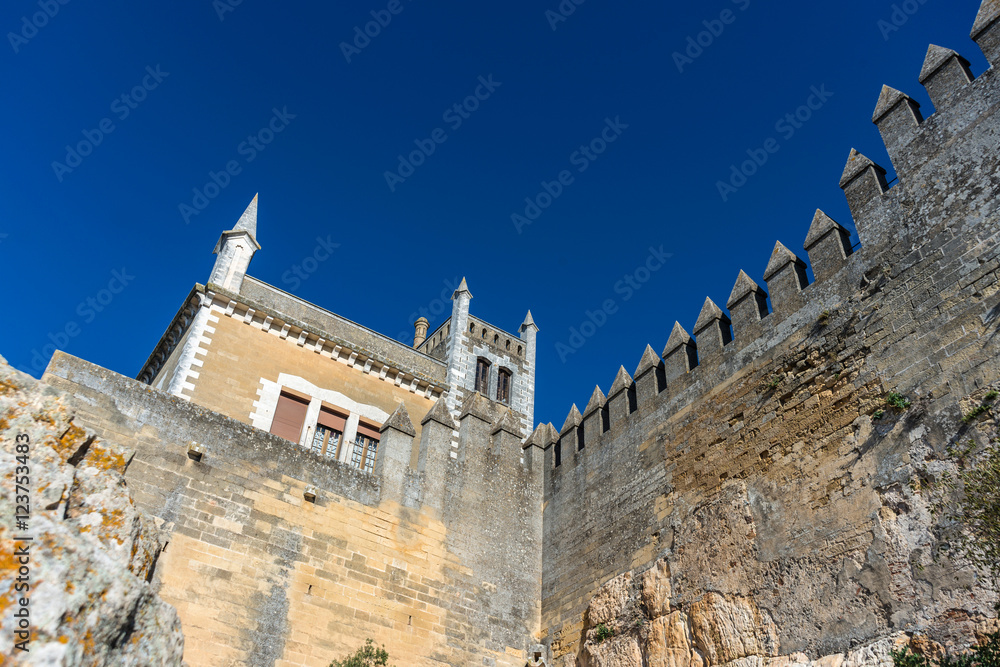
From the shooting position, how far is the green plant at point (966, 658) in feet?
20.6

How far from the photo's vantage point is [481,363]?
2019 centimetres

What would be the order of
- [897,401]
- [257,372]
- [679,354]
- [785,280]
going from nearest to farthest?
1. [897,401]
2. [785,280]
3. [679,354]
4. [257,372]

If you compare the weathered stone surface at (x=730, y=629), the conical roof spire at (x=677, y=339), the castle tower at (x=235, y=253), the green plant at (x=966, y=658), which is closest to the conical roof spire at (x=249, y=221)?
the castle tower at (x=235, y=253)

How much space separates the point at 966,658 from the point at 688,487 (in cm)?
439

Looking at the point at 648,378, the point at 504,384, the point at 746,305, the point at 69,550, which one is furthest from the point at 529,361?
the point at 69,550

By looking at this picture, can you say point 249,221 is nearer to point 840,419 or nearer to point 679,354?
point 679,354

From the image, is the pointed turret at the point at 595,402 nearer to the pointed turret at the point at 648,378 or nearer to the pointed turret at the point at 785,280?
the pointed turret at the point at 648,378

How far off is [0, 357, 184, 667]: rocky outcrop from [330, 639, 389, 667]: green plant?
10.1ft

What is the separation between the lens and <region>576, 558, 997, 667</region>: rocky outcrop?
748 centimetres

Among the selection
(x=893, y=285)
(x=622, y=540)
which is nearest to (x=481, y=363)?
(x=622, y=540)

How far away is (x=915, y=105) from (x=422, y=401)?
1192cm

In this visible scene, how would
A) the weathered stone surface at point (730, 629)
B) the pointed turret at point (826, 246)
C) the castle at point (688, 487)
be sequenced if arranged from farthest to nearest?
the pointed turret at point (826, 246) → the weathered stone surface at point (730, 629) → the castle at point (688, 487)

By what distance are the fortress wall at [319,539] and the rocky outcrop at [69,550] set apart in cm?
148

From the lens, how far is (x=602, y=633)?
426 inches
